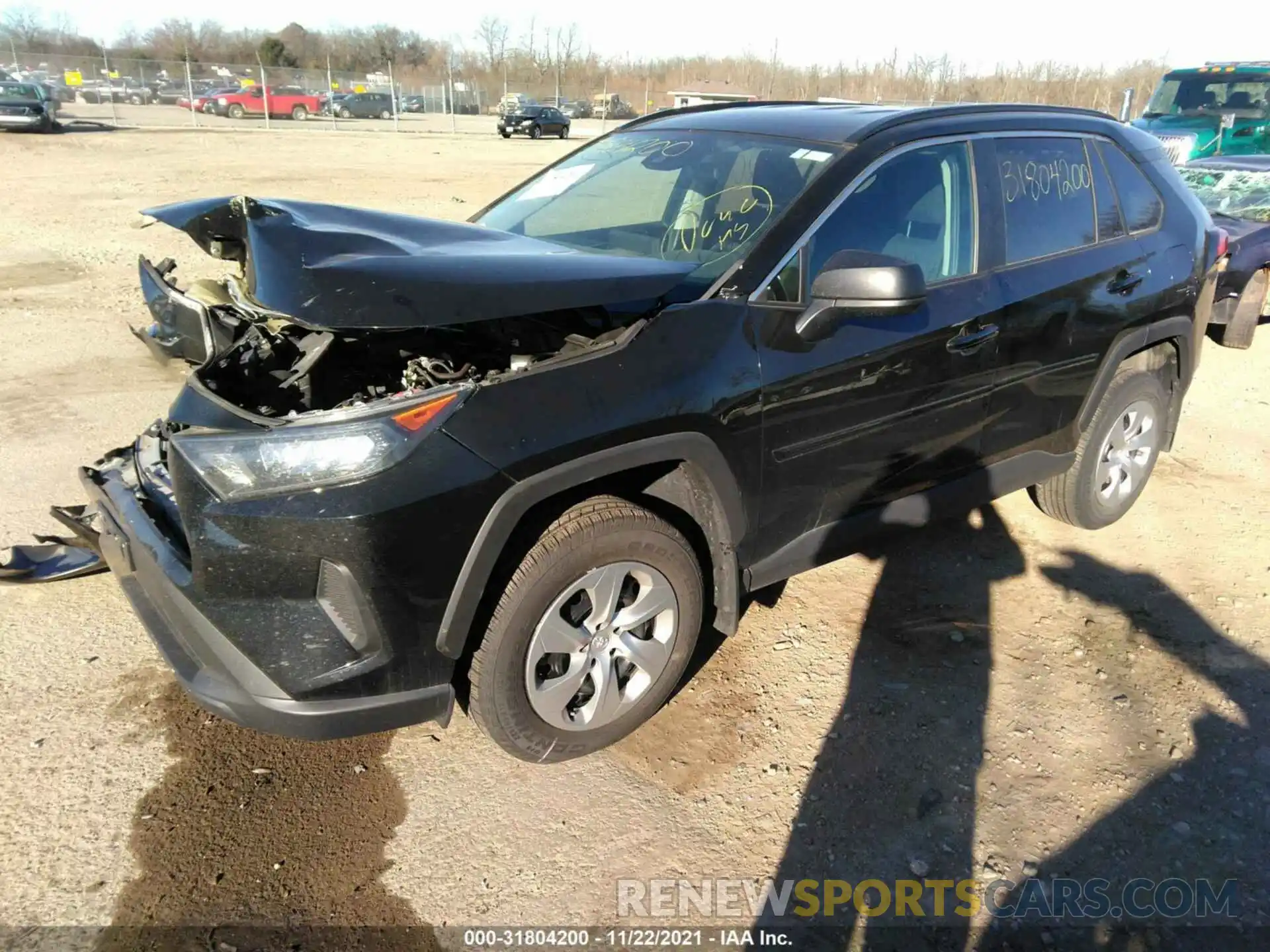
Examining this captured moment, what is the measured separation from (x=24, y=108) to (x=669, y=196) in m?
26.6

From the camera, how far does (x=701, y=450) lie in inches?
102

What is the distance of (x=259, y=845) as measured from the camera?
245cm

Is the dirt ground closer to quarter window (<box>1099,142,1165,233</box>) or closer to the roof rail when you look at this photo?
quarter window (<box>1099,142,1165,233</box>)

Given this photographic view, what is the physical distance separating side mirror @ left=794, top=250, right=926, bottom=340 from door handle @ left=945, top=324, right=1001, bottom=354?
1.78 feet

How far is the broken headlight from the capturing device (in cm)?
212

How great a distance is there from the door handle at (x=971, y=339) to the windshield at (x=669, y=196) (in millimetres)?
783

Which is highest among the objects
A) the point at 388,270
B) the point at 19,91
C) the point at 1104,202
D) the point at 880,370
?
the point at 19,91

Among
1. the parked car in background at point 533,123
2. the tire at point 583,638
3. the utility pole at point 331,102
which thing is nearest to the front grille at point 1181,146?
the tire at point 583,638

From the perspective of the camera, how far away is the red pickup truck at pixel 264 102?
37.6 m

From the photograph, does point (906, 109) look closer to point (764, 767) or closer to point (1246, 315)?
point (764, 767)

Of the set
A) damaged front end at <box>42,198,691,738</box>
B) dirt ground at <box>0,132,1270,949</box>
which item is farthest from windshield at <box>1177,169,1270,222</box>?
damaged front end at <box>42,198,691,738</box>

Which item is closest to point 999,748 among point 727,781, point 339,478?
point 727,781

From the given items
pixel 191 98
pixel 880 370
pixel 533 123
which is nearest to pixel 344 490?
pixel 880 370

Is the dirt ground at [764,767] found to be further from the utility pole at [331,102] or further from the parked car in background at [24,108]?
the utility pole at [331,102]
